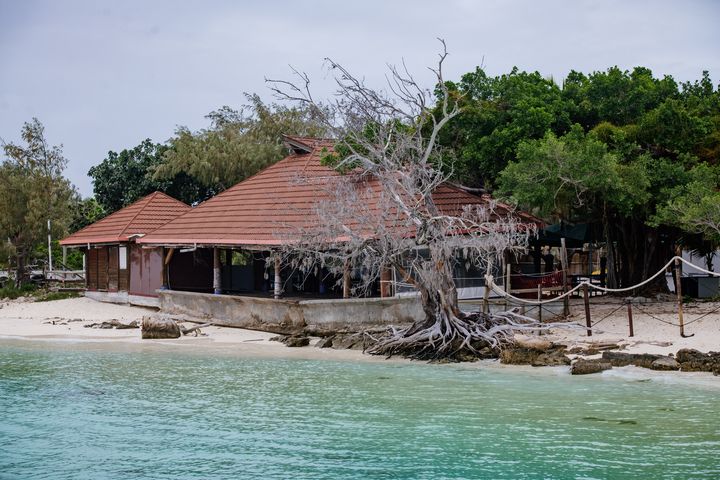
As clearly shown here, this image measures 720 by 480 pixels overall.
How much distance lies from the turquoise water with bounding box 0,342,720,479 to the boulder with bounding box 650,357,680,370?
357 millimetres

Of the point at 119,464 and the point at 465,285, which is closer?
the point at 119,464

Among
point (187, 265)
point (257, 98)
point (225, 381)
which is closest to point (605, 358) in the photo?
point (225, 381)

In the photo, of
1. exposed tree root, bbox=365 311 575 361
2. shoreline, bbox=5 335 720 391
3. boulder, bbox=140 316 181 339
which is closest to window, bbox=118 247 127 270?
shoreline, bbox=5 335 720 391

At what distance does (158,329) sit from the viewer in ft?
77.3

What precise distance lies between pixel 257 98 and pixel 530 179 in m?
23.2

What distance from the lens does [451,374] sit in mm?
17828

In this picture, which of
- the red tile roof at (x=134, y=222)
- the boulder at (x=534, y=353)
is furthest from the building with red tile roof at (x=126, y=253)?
the boulder at (x=534, y=353)

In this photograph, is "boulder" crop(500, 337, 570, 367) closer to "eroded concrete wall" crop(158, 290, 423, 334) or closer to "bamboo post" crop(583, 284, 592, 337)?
"bamboo post" crop(583, 284, 592, 337)

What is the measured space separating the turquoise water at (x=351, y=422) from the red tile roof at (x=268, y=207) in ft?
20.1

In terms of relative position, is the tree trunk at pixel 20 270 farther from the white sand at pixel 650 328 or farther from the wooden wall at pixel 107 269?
the white sand at pixel 650 328

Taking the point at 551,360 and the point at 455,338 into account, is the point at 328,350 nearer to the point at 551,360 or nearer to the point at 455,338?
the point at 455,338

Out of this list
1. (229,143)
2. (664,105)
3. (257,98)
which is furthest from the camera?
(257,98)

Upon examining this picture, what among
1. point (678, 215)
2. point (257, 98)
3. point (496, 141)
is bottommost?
point (678, 215)

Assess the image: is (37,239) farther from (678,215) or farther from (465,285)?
(678,215)
